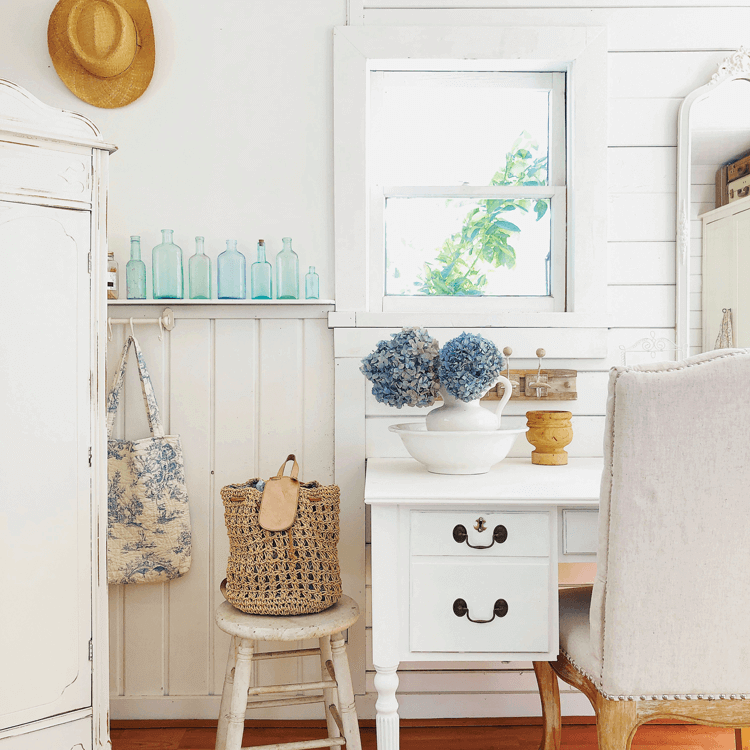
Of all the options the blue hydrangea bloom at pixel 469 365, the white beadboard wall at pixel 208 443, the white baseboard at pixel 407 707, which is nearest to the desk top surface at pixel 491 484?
the blue hydrangea bloom at pixel 469 365

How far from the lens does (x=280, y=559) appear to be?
1.50 meters

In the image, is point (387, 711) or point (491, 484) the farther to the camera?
point (491, 484)

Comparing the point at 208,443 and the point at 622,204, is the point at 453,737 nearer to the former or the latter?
the point at 208,443

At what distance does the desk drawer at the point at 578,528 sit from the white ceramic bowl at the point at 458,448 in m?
0.24

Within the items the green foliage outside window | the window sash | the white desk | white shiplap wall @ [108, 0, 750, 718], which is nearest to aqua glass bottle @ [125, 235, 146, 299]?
white shiplap wall @ [108, 0, 750, 718]

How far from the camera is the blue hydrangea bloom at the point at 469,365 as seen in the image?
1513mm

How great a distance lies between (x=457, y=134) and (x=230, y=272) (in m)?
0.88

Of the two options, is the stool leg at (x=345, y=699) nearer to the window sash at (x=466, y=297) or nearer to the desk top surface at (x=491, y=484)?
the desk top surface at (x=491, y=484)

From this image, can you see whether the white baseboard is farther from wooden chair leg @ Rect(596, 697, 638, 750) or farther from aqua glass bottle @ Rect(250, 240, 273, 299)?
aqua glass bottle @ Rect(250, 240, 273, 299)

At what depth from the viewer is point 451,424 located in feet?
5.25

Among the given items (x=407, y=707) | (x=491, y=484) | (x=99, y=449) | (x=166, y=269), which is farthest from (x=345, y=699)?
(x=166, y=269)

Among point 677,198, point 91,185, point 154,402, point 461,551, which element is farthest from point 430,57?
point 461,551

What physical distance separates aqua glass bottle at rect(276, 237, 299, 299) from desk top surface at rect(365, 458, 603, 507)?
A: 577 millimetres

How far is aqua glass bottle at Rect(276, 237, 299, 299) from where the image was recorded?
6.23ft
